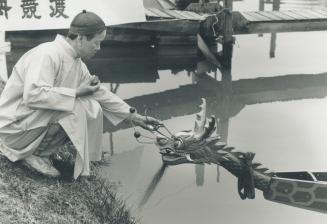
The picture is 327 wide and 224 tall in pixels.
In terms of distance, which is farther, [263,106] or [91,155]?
[263,106]

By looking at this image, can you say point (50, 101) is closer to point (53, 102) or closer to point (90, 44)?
point (53, 102)

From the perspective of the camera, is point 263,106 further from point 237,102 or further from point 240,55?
point 240,55

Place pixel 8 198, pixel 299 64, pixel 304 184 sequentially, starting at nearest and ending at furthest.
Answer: pixel 8 198
pixel 304 184
pixel 299 64

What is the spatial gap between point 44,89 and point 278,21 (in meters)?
7.59

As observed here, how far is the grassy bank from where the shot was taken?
4.29m

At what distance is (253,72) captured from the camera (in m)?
11.2

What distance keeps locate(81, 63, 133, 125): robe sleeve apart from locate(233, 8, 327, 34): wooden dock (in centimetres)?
614

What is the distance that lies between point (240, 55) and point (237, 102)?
3.47 m

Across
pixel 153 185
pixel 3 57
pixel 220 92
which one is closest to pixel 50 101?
pixel 153 185

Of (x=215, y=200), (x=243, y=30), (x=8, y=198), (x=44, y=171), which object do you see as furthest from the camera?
(x=243, y=30)

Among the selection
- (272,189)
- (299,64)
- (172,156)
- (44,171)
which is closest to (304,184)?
(272,189)

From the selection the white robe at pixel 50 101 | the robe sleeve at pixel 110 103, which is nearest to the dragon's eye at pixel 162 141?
the robe sleeve at pixel 110 103

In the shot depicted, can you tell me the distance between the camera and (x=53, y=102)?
4.17 m

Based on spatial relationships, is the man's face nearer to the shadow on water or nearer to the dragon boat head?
the dragon boat head
